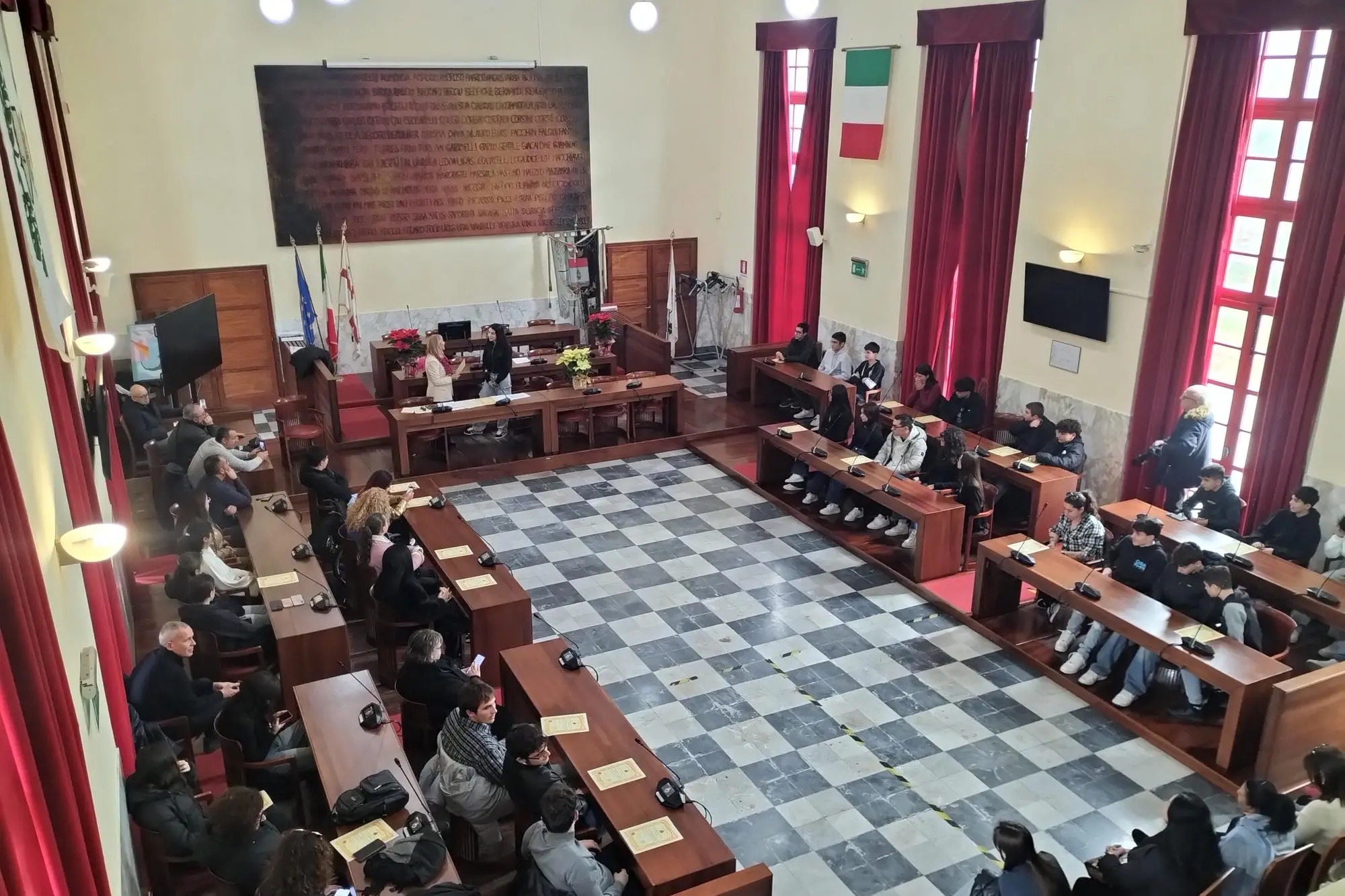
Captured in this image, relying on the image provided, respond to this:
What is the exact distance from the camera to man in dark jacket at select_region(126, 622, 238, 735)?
5.38m

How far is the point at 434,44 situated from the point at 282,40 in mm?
1722

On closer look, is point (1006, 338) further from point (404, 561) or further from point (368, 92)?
point (368, 92)

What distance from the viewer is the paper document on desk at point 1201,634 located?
20.1 feet

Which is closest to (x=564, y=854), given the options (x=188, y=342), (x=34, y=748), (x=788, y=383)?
(x=34, y=748)

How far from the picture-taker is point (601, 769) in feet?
16.1

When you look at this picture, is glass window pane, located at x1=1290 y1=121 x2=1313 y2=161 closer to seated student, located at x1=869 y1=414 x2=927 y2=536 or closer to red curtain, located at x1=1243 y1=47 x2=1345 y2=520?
red curtain, located at x1=1243 y1=47 x2=1345 y2=520

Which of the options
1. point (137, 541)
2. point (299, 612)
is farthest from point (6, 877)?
point (137, 541)

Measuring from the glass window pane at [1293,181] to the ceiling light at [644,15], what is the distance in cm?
737

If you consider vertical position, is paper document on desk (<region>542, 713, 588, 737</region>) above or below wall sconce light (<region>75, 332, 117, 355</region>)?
below

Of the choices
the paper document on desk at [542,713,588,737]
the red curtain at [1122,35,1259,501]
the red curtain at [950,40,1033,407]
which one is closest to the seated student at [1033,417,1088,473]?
the red curtain at [1122,35,1259,501]

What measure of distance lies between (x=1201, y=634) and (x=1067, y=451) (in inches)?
112

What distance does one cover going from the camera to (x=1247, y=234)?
7.86 meters

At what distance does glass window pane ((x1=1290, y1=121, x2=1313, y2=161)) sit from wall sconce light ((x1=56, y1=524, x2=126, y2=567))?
7.80 metres

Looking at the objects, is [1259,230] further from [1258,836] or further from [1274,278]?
[1258,836]
